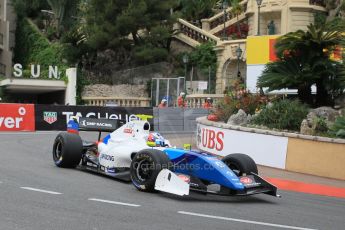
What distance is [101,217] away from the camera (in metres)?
8.01

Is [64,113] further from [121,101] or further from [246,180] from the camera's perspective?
[246,180]

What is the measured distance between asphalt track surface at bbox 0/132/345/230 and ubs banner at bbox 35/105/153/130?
1481 centimetres

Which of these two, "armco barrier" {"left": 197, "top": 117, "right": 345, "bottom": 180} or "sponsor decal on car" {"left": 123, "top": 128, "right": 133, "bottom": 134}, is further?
"armco barrier" {"left": 197, "top": 117, "right": 345, "bottom": 180}

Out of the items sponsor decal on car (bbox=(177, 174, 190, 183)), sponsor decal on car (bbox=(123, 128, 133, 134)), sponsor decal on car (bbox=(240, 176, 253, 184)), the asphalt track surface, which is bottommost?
the asphalt track surface

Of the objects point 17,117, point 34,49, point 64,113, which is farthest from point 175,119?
point 34,49

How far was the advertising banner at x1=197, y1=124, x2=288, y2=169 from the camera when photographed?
1562 cm

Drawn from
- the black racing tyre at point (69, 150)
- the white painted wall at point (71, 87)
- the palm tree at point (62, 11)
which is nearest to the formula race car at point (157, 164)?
the black racing tyre at point (69, 150)

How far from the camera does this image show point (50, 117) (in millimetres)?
27203

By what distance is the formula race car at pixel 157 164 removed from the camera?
9.78 meters

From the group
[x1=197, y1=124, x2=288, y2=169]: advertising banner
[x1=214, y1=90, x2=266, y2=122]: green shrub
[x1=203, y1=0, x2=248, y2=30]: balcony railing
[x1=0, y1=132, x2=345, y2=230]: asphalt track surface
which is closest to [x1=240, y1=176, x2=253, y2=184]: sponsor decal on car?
[x1=0, y1=132, x2=345, y2=230]: asphalt track surface

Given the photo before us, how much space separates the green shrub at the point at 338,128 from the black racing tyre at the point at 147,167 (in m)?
6.37

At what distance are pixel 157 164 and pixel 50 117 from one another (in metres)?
18.2

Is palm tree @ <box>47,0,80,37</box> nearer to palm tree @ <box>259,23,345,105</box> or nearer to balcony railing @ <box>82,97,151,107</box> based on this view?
balcony railing @ <box>82,97,151,107</box>

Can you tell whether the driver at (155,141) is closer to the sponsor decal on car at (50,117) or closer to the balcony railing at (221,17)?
the sponsor decal on car at (50,117)
